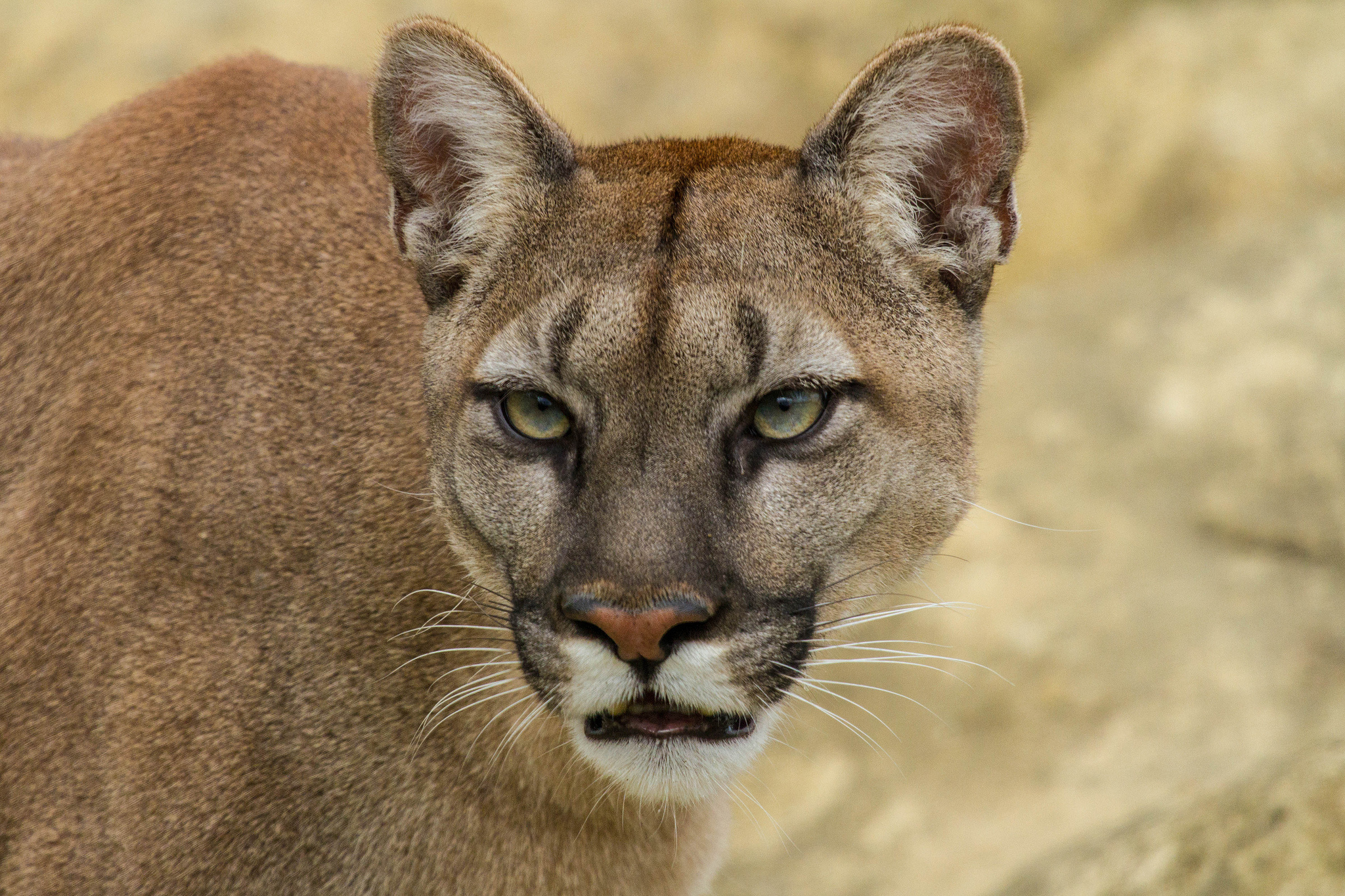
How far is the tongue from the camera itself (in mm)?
3283

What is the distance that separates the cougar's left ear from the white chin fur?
1.26 m

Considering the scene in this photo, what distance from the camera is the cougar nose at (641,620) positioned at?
9.72 ft

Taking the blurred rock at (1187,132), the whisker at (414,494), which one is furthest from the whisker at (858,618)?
the blurred rock at (1187,132)

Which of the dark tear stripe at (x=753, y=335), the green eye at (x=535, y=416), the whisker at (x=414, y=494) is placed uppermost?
the dark tear stripe at (x=753, y=335)

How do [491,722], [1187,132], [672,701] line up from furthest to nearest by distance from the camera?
[1187,132] < [491,722] < [672,701]

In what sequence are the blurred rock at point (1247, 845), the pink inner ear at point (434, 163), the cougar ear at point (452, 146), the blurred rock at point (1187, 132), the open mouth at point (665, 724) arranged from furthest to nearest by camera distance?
the blurred rock at point (1187, 132) → the blurred rock at point (1247, 845) → the pink inner ear at point (434, 163) → the cougar ear at point (452, 146) → the open mouth at point (665, 724)

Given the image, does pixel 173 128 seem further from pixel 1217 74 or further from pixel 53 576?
pixel 1217 74

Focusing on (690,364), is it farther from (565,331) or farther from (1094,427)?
(1094,427)

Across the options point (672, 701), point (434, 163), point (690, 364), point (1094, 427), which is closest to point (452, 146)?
point (434, 163)

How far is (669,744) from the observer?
3297mm

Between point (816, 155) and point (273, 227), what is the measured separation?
66.6 inches

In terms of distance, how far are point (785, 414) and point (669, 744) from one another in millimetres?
831

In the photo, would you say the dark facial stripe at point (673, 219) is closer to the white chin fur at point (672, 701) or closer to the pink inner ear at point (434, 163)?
the pink inner ear at point (434, 163)

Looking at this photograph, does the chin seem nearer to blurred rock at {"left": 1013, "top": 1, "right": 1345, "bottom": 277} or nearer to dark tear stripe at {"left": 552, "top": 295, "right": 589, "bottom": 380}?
dark tear stripe at {"left": 552, "top": 295, "right": 589, "bottom": 380}
